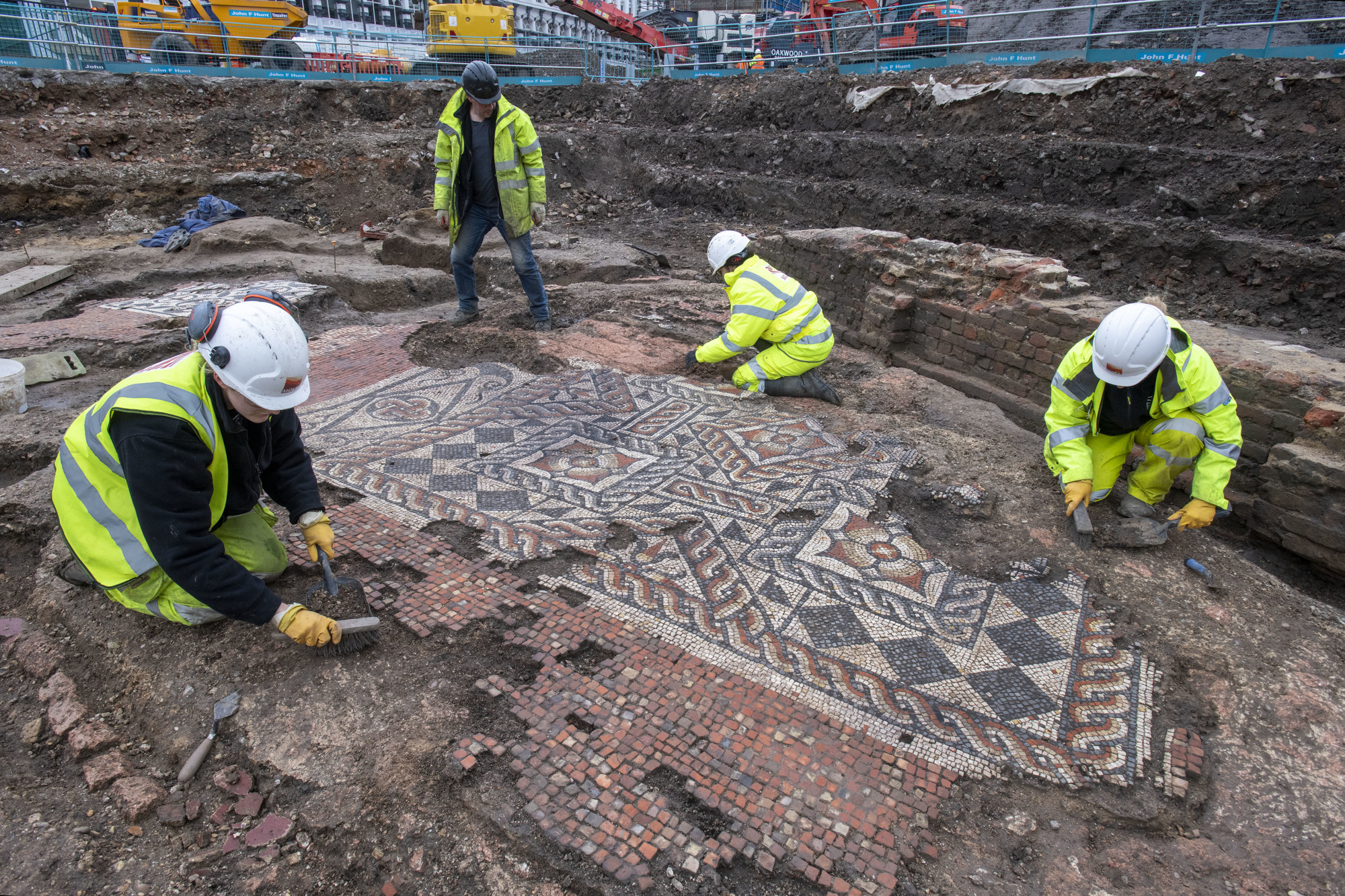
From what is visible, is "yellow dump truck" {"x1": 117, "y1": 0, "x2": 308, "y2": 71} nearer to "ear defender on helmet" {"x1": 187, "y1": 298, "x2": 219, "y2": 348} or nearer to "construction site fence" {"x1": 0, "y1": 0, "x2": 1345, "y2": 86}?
"construction site fence" {"x1": 0, "y1": 0, "x2": 1345, "y2": 86}

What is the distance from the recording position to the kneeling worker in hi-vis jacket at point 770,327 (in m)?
4.61

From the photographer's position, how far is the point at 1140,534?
3.24 m

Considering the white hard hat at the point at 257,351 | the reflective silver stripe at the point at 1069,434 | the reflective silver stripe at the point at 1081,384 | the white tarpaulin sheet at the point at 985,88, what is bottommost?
the reflective silver stripe at the point at 1069,434

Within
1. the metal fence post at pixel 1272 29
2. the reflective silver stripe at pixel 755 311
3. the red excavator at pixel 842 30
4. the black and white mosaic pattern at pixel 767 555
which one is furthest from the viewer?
the red excavator at pixel 842 30

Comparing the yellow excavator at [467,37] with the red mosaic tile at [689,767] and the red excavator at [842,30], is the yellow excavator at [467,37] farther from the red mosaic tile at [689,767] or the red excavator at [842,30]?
the red mosaic tile at [689,767]

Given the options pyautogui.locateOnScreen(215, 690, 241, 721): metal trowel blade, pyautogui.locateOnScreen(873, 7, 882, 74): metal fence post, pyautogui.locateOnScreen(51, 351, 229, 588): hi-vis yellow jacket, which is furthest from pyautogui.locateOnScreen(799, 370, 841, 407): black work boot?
pyautogui.locateOnScreen(873, 7, 882, 74): metal fence post

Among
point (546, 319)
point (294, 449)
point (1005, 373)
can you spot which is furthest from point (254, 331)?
point (1005, 373)

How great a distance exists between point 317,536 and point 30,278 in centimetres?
637

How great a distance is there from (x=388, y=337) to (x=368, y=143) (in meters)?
8.07

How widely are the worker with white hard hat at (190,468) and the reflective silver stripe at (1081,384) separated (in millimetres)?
3420

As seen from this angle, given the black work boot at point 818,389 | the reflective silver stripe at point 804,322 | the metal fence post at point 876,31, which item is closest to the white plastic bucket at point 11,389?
the reflective silver stripe at point 804,322

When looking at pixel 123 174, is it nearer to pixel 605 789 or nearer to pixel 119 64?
pixel 119 64

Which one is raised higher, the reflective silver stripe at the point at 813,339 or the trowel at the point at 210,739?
the reflective silver stripe at the point at 813,339

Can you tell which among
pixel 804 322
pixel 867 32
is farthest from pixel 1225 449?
pixel 867 32
